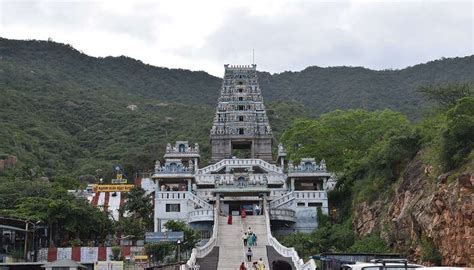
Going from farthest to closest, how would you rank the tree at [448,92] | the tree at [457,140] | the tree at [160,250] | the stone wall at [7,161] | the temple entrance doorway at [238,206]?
the stone wall at [7,161]
the temple entrance doorway at [238,206]
the tree at [448,92]
the tree at [160,250]
the tree at [457,140]

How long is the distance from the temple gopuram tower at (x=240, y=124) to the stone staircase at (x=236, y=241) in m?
24.2

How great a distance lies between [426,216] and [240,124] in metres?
40.7

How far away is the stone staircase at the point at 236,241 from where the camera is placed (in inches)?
1491

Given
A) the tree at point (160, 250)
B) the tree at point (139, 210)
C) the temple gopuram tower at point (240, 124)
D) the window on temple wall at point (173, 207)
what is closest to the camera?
the tree at point (160, 250)

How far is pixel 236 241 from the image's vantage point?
4403 centimetres

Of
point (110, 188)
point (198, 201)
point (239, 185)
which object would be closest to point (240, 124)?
point (110, 188)

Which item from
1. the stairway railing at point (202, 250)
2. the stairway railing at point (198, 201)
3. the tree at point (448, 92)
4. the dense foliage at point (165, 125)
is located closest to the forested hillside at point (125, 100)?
the dense foliage at point (165, 125)

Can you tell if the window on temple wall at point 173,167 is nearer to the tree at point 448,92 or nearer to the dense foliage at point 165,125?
the dense foliage at point 165,125

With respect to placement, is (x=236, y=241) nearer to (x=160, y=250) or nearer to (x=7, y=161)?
(x=160, y=250)

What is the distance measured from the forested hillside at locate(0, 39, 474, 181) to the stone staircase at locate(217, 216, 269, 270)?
3480 cm

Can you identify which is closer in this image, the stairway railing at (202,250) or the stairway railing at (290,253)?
the stairway railing at (290,253)

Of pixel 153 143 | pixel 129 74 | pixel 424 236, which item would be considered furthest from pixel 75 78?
pixel 424 236

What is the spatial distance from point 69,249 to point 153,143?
60.5m

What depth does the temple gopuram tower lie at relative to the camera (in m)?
74.4
